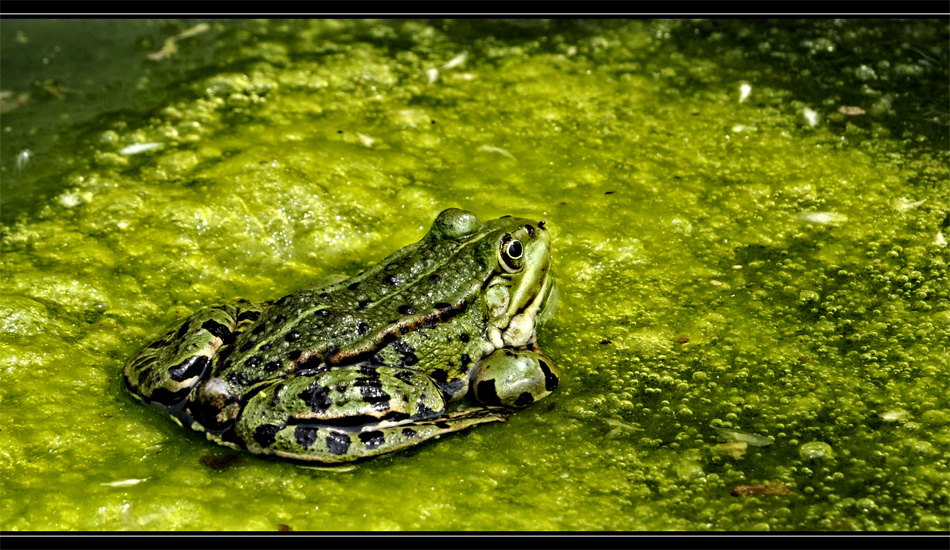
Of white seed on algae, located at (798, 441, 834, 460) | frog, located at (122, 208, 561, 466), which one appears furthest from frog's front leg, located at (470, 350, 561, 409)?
white seed on algae, located at (798, 441, 834, 460)

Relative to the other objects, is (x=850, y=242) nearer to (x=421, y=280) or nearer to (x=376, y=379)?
(x=421, y=280)

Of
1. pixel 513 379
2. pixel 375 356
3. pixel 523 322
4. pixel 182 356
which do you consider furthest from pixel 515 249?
pixel 182 356

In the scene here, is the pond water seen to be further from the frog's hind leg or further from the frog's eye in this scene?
the frog's eye

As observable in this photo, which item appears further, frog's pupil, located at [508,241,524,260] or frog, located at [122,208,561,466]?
frog's pupil, located at [508,241,524,260]

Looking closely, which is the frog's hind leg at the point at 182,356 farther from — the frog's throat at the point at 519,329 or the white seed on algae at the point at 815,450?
the white seed on algae at the point at 815,450

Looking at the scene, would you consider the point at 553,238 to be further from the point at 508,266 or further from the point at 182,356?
the point at 182,356

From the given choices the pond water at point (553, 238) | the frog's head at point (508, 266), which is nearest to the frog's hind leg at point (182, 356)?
the pond water at point (553, 238)
